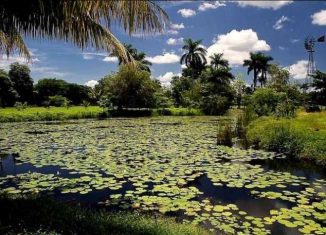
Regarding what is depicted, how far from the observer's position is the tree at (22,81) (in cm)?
5582

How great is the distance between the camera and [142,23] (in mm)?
5793

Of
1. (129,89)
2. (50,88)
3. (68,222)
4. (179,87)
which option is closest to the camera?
(68,222)

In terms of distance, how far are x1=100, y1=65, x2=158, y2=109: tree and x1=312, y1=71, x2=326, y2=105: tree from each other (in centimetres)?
1768

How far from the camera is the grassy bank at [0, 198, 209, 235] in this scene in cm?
516

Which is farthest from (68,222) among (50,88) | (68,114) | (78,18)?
(50,88)

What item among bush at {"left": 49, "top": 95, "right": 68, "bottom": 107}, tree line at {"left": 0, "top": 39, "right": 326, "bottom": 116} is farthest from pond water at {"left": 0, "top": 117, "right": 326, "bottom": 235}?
bush at {"left": 49, "top": 95, "right": 68, "bottom": 107}

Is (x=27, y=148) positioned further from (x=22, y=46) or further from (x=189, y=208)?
(x=189, y=208)

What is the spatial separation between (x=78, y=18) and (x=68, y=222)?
3.56m

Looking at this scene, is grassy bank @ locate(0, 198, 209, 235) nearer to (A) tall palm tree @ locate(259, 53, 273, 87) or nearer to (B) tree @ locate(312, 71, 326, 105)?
(B) tree @ locate(312, 71, 326, 105)

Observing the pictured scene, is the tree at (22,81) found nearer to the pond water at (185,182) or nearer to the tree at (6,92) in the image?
the tree at (6,92)

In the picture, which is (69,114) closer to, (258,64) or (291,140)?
(291,140)

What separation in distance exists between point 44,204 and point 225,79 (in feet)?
124

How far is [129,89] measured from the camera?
3684cm

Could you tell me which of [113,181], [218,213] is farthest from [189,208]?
[113,181]
